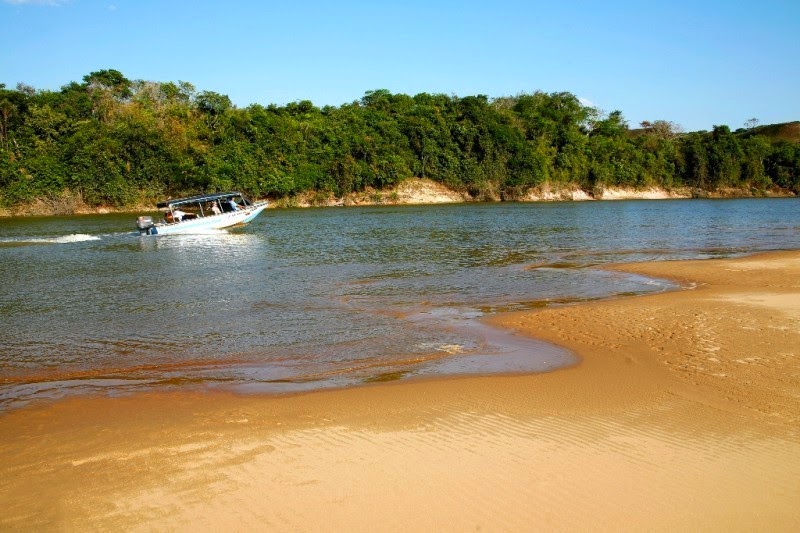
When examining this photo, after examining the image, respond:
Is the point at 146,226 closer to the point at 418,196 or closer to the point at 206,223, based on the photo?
the point at 206,223

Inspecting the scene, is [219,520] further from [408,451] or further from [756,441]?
[756,441]

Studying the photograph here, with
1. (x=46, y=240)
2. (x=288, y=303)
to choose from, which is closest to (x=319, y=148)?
(x=46, y=240)

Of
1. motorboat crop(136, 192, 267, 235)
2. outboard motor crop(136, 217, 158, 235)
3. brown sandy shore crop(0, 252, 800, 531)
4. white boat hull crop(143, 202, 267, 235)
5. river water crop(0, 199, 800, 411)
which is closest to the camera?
brown sandy shore crop(0, 252, 800, 531)

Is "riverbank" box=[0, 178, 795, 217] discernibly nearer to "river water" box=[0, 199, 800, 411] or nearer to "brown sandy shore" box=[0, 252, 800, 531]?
"river water" box=[0, 199, 800, 411]

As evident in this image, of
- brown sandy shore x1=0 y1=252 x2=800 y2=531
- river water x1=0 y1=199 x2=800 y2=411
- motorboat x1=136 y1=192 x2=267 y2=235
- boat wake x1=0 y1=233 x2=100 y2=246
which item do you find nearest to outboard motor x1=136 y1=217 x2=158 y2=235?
motorboat x1=136 y1=192 x2=267 y2=235

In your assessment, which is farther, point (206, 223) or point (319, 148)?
point (319, 148)

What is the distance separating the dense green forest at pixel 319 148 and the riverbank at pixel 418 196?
2.29 feet

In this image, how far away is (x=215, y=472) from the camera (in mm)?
5449

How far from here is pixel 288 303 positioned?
14617mm

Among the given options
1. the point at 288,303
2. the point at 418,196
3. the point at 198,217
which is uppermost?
the point at 418,196

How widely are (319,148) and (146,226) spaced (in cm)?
4123

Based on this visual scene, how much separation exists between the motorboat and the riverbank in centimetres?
2940

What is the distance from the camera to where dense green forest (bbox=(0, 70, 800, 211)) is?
63.9 metres

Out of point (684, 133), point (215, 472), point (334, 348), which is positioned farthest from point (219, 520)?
point (684, 133)
